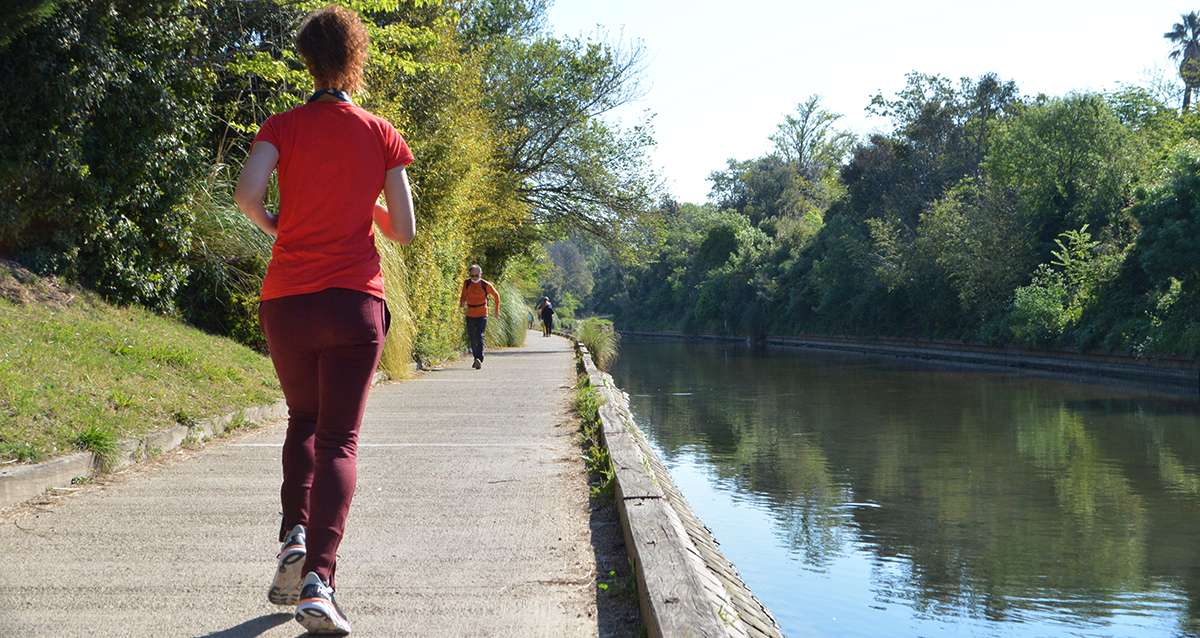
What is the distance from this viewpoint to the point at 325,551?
3.81 meters

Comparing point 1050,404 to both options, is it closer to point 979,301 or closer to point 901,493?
point 901,493

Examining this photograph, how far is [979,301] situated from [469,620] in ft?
141

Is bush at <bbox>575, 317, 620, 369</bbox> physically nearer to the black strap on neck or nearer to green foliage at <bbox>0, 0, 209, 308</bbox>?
green foliage at <bbox>0, 0, 209, 308</bbox>

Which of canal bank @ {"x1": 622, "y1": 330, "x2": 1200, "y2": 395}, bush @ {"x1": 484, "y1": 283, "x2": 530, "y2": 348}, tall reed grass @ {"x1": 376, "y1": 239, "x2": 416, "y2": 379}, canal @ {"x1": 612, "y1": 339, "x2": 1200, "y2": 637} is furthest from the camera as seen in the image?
bush @ {"x1": 484, "y1": 283, "x2": 530, "y2": 348}

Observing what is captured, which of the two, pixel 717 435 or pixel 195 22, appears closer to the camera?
pixel 195 22

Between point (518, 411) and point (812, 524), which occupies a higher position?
point (518, 411)

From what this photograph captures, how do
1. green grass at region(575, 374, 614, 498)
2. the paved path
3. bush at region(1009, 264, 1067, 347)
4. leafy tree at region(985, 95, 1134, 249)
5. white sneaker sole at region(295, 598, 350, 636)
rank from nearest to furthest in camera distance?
white sneaker sole at region(295, 598, 350, 636), the paved path, green grass at region(575, 374, 614, 498), bush at region(1009, 264, 1067, 347), leafy tree at region(985, 95, 1134, 249)

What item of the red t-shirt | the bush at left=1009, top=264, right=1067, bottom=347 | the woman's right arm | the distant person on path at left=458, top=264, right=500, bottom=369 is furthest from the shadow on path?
the bush at left=1009, top=264, right=1067, bottom=347

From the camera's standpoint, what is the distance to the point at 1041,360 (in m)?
36.9

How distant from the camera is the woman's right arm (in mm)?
3959

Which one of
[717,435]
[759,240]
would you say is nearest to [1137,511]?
[717,435]

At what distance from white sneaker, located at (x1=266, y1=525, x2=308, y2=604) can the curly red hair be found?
1.49 metres

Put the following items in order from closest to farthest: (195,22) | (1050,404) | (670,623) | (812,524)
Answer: (670,623), (812,524), (195,22), (1050,404)

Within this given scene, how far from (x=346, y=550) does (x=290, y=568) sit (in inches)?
51.9
